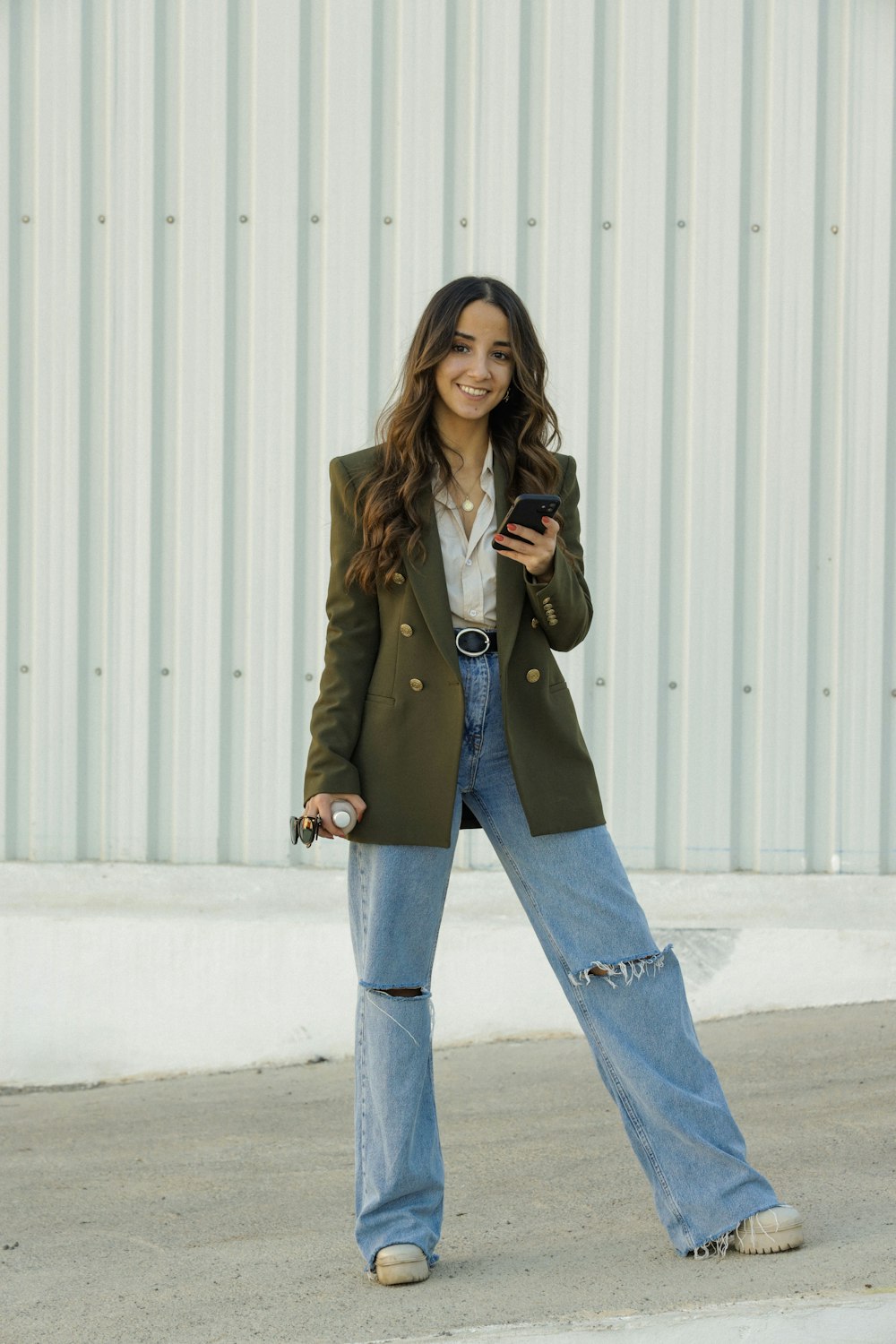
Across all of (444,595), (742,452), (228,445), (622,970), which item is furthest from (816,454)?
(622,970)

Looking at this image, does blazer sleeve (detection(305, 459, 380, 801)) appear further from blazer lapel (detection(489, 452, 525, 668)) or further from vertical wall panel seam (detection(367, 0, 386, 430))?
vertical wall panel seam (detection(367, 0, 386, 430))

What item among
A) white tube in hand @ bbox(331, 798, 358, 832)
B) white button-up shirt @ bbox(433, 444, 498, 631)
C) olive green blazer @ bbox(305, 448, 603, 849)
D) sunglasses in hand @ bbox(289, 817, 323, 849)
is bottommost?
sunglasses in hand @ bbox(289, 817, 323, 849)

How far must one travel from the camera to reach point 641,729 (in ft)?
16.6

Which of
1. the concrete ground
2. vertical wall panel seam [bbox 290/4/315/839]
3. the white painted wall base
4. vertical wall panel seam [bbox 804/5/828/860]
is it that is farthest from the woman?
vertical wall panel seam [bbox 804/5/828/860]

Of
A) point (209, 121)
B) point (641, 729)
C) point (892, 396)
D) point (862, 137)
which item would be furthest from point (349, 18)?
point (641, 729)

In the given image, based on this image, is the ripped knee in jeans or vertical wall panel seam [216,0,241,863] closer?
the ripped knee in jeans

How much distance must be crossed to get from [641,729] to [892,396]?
4.81ft

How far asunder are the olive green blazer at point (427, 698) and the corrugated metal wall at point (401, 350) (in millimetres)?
2139

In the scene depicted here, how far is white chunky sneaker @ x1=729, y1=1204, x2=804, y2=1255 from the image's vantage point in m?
2.85

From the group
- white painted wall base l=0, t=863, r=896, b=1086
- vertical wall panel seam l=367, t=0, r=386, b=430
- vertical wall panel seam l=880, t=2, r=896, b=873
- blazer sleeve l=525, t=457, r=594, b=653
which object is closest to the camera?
blazer sleeve l=525, t=457, r=594, b=653

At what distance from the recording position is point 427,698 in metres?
2.87

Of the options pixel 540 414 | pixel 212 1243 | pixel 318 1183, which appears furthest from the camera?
pixel 318 1183

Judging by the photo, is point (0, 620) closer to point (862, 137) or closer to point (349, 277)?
point (349, 277)

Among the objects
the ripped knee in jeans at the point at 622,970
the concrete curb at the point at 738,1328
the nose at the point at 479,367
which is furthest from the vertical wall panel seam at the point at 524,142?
the concrete curb at the point at 738,1328
